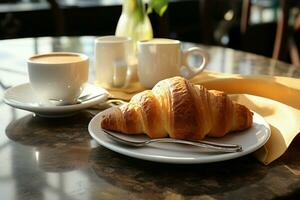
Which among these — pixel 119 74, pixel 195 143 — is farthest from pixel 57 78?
pixel 195 143

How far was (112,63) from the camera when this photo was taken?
0.98m

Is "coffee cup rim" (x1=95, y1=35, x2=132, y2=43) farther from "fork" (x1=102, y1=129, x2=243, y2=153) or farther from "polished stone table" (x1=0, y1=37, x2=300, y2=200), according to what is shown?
"fork" (x1=102, y1=129, x2=243, y2=153)

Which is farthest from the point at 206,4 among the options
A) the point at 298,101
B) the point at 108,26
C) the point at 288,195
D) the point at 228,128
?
the point at 288,195

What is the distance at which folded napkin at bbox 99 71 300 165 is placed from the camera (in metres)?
0.63

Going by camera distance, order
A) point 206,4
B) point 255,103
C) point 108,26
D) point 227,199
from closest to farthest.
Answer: point 227,199
point 255,103
point 206,4
point 108,26

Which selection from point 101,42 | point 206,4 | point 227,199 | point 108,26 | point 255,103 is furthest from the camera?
point 108,26

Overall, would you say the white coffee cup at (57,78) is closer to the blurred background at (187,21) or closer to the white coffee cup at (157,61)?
the white coffee cup at (157,61)

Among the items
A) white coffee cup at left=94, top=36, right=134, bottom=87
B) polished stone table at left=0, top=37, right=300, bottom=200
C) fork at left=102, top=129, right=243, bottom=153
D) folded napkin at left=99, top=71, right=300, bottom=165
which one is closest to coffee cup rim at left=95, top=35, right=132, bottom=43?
white coffee cup at left=94, top=36, right=134, bottom=87

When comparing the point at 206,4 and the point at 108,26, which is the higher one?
the point at 206,4

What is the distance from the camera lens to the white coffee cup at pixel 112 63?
97 centimetres

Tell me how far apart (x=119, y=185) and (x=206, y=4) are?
154 centimetres

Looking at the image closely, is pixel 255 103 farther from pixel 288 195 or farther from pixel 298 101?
pixel 288 195

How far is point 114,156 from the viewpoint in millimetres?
623

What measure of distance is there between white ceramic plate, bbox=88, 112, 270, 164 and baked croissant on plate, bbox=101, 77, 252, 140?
0.02 metres
